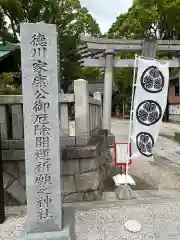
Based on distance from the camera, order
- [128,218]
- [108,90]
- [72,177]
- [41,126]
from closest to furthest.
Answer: [41,126] → [128,218] → [72,177] → [108,90]

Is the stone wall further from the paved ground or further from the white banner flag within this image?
the white banner flag

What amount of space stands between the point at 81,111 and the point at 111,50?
221 inches

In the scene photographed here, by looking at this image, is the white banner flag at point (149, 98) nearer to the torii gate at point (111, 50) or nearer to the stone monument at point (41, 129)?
the stone monument at point (41, 129)

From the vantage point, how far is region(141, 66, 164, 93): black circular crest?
4500mm

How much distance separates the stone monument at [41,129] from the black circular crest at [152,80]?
2229 mm

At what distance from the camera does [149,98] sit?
4.56 m

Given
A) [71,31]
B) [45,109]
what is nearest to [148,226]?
[45,109]

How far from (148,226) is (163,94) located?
2376 mm

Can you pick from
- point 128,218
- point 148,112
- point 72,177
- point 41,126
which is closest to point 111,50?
point 148,112

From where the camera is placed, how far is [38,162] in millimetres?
2889

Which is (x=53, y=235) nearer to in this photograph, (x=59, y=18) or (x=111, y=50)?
(x=111, y=50)

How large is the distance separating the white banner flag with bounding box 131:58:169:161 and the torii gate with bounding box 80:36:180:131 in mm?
4907

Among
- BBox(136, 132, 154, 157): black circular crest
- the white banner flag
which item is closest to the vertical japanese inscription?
the white banner flag

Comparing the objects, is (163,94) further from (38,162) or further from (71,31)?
(71,31)
